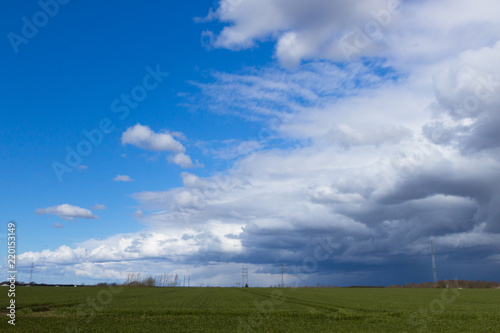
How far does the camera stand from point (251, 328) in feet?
96.9

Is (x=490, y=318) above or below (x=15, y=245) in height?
below

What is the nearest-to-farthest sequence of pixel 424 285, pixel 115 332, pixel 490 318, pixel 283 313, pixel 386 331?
pixel 115 332 < pixel 386 331 < pixel 490 318 < pixel 283 313 < pixel 424 285

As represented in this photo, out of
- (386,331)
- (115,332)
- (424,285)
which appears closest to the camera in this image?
(115,332)

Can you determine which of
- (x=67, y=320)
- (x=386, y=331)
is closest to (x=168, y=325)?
(x=67, y=320)

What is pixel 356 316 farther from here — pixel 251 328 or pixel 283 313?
pixel 251 328

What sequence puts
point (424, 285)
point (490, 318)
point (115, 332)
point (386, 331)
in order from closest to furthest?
point (115, 332) < point (386, 331) < point (490, 318) < point (424, 285)

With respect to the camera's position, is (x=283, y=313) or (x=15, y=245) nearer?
(x=15, y=245)

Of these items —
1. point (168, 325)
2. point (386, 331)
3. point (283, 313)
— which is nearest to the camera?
point (386, 331)

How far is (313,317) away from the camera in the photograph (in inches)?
1506

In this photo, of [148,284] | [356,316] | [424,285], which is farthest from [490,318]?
[148,284]

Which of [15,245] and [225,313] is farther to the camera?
[225,313]

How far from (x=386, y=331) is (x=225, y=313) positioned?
17708 mm

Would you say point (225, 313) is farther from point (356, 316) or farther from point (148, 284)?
point (148, 284)

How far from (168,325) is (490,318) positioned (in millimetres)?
30976
